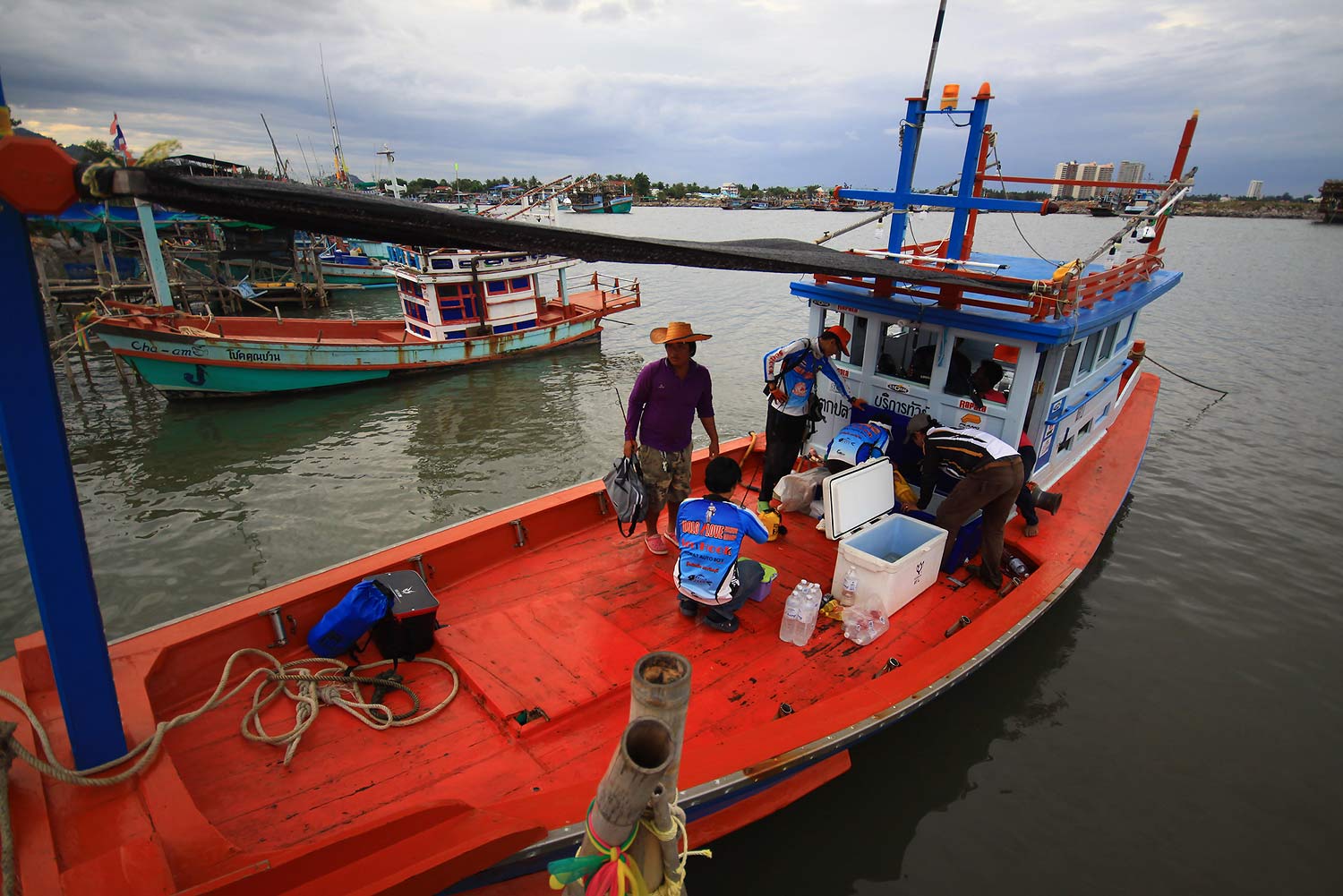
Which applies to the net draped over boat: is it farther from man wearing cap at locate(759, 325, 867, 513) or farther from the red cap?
the red cap

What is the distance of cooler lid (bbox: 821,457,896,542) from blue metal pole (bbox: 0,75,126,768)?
171 inches

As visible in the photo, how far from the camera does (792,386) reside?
571cm

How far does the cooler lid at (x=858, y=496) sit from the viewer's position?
199 inches

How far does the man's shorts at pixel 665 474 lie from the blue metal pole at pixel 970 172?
3154 millimetres

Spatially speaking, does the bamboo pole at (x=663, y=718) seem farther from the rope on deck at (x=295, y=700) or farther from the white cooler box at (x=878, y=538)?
the white cooler box at (x=878, y=538)

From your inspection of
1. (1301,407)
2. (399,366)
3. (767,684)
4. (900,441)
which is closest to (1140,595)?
(900,441)

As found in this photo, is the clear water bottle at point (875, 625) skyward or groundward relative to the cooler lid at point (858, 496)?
groundward

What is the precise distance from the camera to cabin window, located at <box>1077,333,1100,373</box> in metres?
6.22

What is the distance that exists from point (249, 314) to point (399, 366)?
13813 mm

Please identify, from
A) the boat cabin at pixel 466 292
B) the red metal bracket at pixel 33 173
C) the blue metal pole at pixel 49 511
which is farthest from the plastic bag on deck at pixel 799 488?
the boat cabin at pixel 466 292

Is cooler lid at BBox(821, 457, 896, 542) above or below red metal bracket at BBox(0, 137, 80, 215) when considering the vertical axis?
below

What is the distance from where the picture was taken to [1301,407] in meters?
13.3

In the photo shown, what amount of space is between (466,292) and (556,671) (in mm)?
14975

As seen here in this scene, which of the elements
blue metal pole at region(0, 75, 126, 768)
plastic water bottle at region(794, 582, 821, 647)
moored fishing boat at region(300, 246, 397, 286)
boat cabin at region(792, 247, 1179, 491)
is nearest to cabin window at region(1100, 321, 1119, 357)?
boat cabin at region(792, 247, 1179, 491)
